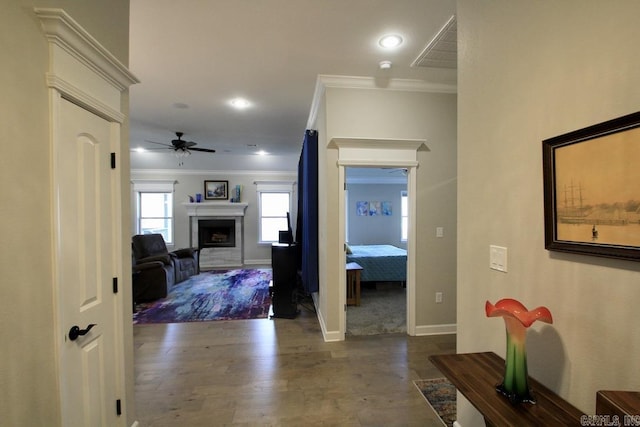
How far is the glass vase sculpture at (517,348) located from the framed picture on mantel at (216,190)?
24.1 feet

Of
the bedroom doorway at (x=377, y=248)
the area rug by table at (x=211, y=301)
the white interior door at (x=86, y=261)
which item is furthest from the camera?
the area rug by table at (x=211, y=301)

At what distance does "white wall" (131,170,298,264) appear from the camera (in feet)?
24.0

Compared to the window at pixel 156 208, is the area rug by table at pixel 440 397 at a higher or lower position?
lower

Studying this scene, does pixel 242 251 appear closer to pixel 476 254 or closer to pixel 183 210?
pixel 183 210

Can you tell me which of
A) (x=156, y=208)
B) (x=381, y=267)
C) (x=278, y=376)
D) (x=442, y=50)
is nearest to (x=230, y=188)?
(x=156, y=208)

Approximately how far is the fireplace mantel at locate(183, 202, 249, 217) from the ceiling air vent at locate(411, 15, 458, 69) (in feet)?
19.3

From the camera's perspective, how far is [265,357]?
2.73m

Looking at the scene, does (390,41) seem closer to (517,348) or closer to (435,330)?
(517,348)

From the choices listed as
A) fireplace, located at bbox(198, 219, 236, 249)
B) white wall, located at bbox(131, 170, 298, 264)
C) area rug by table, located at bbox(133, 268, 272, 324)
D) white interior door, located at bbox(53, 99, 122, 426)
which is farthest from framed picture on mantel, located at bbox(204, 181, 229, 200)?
white interior door, located at bbox(53, 99, 122, 426)

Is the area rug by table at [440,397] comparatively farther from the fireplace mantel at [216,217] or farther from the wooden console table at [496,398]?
the fireplace mantel at [216,217]

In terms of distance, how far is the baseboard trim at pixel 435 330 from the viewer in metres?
3.20

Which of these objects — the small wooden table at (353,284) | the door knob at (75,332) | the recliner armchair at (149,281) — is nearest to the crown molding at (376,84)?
the small wooden table at (353,284)

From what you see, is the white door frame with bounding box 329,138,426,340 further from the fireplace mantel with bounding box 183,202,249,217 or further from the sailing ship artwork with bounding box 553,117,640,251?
the fireplace mantel with bounding box 183,202,249,217

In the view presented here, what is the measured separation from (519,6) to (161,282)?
17.7 feet
